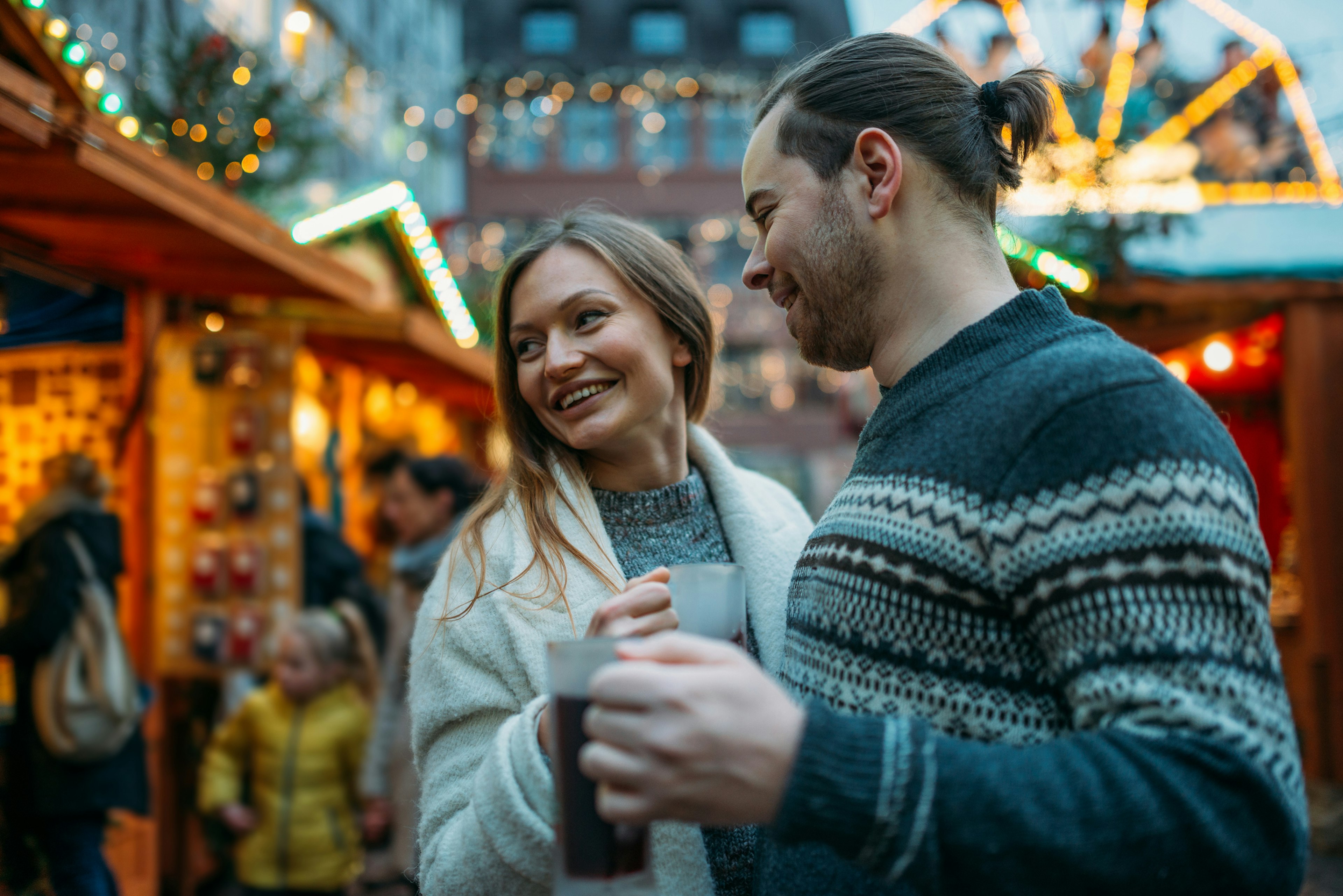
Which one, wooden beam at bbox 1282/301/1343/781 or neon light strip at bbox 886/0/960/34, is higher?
neon light strip at bbox 886/0/960/34

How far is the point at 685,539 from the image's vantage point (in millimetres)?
2080

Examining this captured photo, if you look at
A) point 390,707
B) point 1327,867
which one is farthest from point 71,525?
Answer: point 1327,867

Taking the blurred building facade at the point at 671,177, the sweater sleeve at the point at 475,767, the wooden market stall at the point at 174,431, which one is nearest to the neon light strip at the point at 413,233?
the wooden market stall at the point at 174,431

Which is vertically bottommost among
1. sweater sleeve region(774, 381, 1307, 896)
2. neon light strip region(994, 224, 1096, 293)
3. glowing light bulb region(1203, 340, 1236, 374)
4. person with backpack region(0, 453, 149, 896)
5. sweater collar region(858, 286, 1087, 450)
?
person with backpack region(0, 453, 149, 896)

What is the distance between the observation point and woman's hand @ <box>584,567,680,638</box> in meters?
1.12

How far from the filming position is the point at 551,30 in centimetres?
2705

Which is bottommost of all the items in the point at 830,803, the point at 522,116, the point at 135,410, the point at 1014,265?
the point at 830,803

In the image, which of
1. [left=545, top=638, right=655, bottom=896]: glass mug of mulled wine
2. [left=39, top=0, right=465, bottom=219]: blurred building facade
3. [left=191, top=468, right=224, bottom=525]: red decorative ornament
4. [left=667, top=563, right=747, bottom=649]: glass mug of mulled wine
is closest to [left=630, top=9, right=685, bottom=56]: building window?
[left=39, top=0, right=465, bottom=219]: blurred building facade

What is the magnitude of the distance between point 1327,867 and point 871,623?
5725mm

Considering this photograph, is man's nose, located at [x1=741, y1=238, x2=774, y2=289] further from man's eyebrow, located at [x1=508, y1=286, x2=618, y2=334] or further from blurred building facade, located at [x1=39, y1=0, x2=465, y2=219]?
blurred building facade, located at [x1=39, y1=0, x2=465, y2=219]

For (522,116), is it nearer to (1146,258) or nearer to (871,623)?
(1146,258)

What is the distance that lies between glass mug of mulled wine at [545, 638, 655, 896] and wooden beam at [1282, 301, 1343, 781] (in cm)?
621

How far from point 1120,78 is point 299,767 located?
7.19m

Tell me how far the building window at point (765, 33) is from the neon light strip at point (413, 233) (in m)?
20.4
